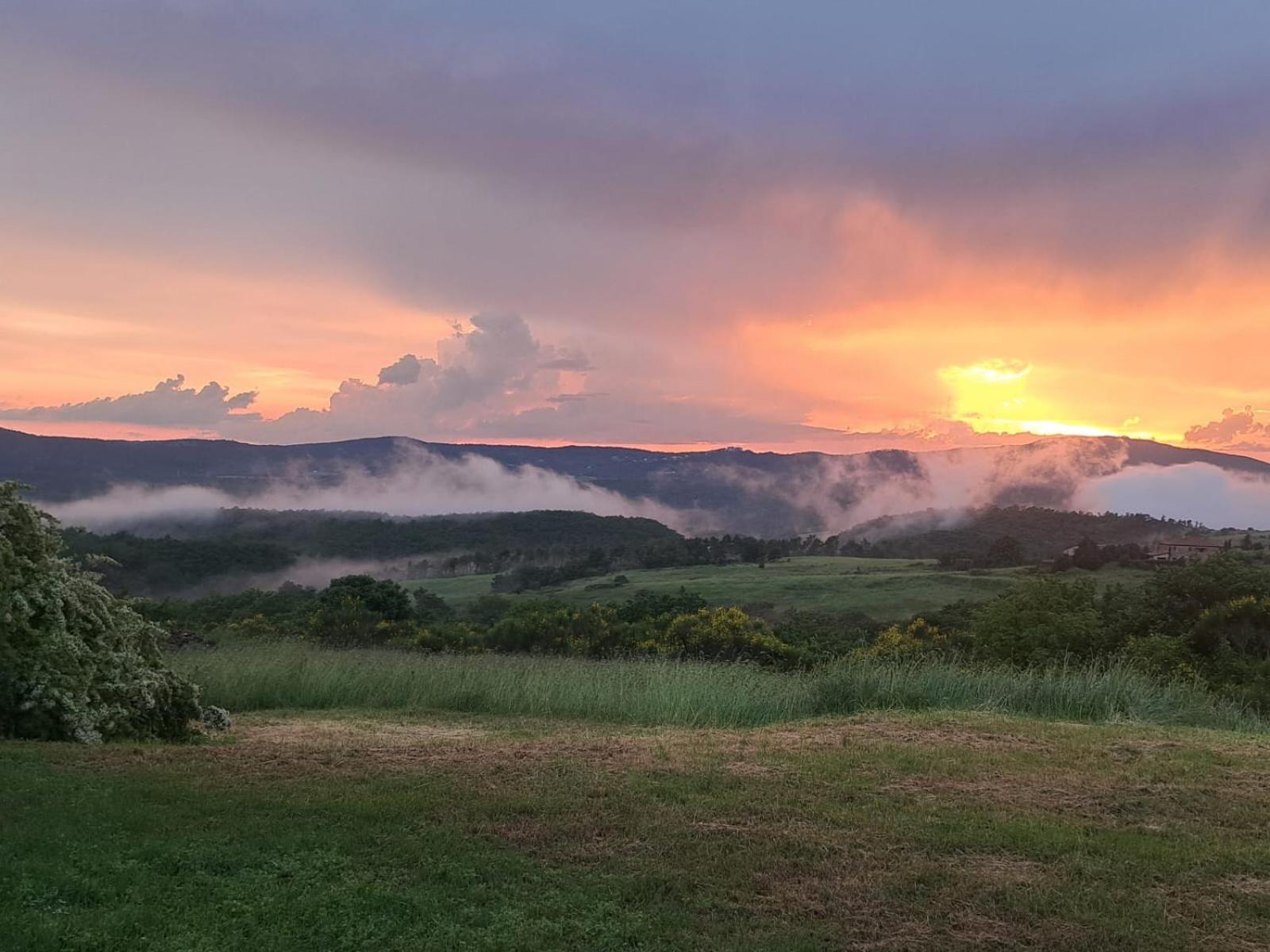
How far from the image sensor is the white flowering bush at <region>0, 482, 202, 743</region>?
874 cm

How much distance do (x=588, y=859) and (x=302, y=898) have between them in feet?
5.32

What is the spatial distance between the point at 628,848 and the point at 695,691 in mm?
7676

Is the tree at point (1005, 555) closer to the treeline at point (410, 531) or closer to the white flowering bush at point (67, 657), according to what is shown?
the treeline at point (410, 531)

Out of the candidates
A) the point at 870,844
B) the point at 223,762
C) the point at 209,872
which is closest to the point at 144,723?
the point at 223,762

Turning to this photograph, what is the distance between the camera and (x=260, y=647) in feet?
57.1

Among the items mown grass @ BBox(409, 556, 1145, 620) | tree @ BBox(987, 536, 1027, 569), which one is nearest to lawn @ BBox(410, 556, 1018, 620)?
mown grass @ BBox(409, 556, 1145, 620)

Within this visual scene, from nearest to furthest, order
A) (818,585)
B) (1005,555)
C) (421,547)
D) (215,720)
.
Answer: (215,720) < (818,585) < (1005,555) < (421,547)

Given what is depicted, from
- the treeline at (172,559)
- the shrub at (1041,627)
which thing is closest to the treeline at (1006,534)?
the shrub at (1041,627)

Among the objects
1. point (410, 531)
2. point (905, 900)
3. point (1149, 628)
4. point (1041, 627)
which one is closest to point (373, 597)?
point (1041, 627)

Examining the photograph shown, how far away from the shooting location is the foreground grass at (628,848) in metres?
4.58

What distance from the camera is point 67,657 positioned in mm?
9125

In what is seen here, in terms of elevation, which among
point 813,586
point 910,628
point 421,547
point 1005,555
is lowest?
point 421,547

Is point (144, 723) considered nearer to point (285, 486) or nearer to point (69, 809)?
point (69, 809)

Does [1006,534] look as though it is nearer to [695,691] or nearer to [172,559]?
[172,559]
